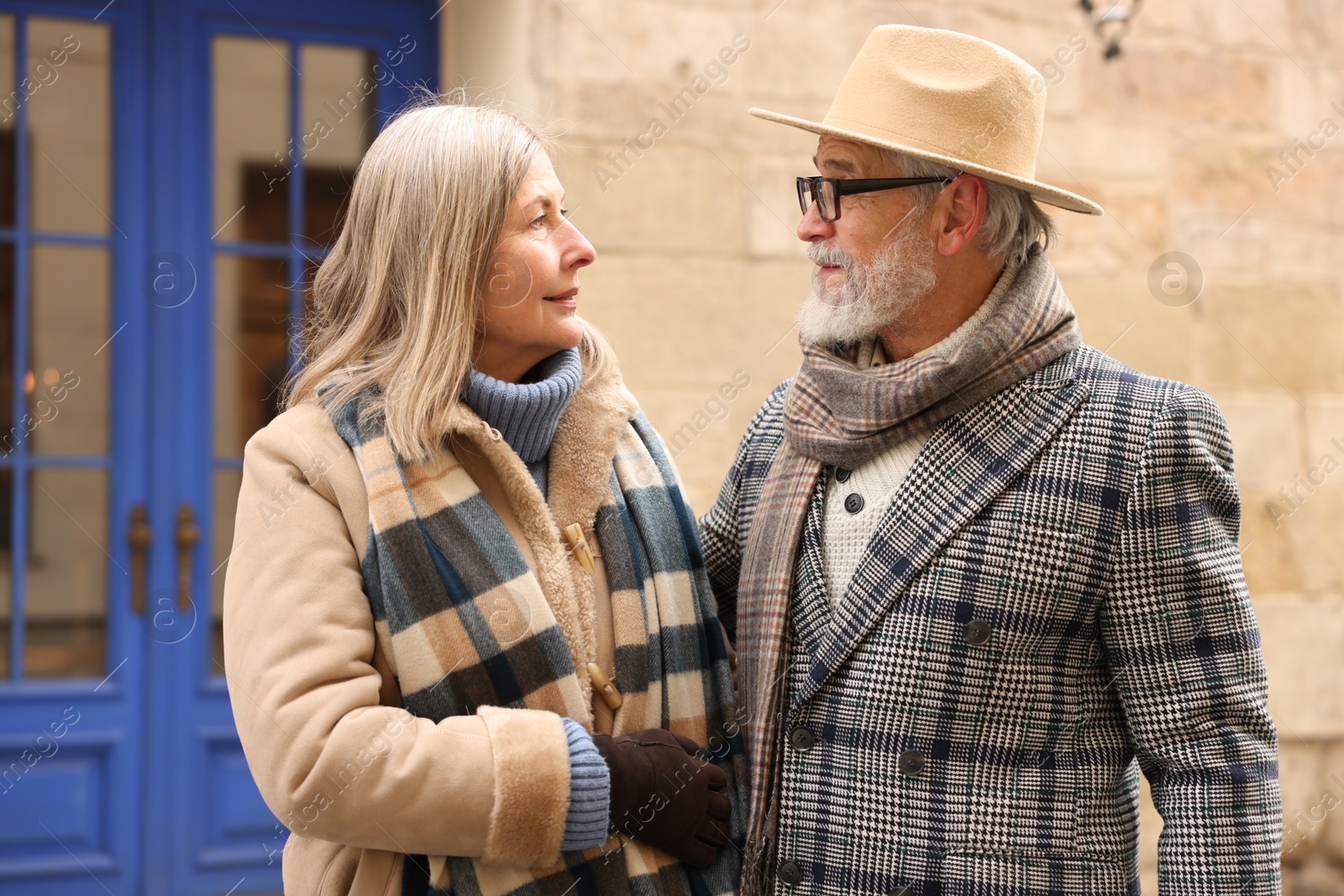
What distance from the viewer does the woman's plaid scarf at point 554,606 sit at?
5.69 feet

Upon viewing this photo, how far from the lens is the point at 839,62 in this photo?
3861 mm

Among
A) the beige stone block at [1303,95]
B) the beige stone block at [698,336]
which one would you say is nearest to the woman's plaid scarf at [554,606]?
the beige stone block at [698,336]

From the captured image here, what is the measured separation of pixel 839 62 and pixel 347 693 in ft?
9.39

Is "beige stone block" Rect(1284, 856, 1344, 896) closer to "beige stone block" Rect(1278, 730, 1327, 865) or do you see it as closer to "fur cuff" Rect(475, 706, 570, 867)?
"beige stone block" Rect(1278, 730, 1327, 865)

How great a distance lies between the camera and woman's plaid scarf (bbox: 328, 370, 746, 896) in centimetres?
174

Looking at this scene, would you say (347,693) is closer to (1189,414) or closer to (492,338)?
(492,338)

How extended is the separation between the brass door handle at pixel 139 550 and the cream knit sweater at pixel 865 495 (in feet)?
8.51

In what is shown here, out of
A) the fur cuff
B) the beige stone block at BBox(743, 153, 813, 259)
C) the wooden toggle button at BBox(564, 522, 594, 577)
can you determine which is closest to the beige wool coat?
the fur cuff

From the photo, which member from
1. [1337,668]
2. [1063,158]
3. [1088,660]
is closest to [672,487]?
[1088,660]

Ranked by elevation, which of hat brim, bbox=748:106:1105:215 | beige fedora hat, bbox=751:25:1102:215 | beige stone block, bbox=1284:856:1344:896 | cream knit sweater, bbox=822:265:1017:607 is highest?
beige fedora hat, bbox=751:25:1102:215

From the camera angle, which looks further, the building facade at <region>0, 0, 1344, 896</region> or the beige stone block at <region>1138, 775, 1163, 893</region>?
the beige stone block at <region>1138, 775, 1163, 893</region>

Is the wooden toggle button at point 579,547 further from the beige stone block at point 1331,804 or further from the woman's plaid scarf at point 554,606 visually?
the beige stone block at point 1331,804

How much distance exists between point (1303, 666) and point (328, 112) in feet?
12.3

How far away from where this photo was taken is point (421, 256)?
1875mm
